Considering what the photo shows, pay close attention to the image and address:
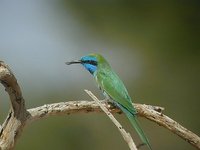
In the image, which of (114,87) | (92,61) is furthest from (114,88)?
(92,61)

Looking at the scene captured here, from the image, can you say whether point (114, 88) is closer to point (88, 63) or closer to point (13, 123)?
point (88, 63)

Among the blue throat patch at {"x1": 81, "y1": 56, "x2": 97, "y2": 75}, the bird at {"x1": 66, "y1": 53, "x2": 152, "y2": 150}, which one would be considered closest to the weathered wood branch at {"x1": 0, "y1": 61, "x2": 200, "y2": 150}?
the bird at {"x1": 66, "y1": 53, "x2": 152, "y2": 150}

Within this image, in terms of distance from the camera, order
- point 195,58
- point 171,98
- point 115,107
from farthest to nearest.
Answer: point 195,58
point 171,98
point 115,107

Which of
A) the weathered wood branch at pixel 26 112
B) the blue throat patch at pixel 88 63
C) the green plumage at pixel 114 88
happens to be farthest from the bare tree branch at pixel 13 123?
the blue throat patch at pixel 88 63

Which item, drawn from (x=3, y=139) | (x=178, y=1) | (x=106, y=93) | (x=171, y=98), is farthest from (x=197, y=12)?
(x=3, y=139)

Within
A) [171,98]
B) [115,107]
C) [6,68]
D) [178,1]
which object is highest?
[6,68]

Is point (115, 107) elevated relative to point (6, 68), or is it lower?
lower

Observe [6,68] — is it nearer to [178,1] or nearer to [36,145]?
[36,145]
